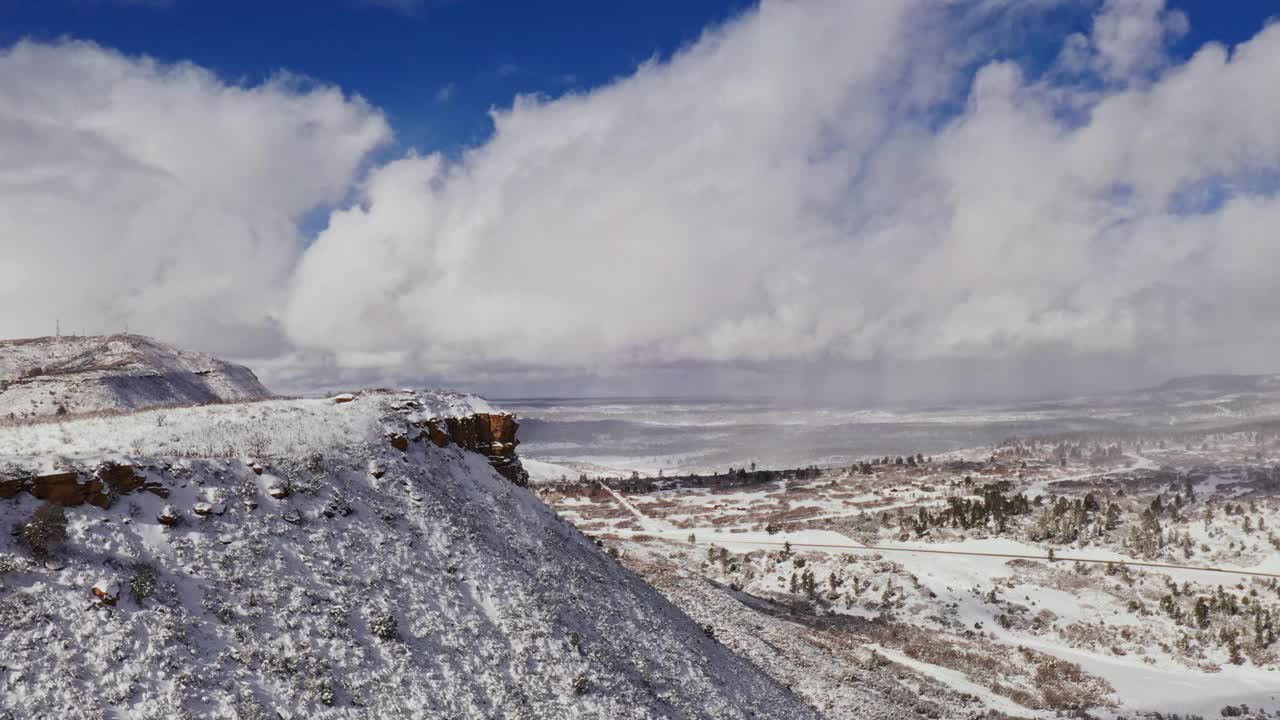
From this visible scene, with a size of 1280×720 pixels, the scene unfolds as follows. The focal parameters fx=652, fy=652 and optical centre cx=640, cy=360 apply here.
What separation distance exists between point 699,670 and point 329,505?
12360mm

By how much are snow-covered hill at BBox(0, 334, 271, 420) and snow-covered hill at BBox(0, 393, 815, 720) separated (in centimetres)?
2595

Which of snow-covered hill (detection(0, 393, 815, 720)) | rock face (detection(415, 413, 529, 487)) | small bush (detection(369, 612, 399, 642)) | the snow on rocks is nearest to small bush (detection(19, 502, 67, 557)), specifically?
snow-covered hill (detection(0, 393, 815, 720))

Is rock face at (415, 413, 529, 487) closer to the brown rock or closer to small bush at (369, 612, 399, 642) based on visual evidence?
small bush at (369, 612, 399, 642)

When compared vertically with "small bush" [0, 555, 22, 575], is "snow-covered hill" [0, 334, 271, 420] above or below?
above

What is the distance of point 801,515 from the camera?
66.0 metres

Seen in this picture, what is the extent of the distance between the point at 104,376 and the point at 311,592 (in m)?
49.4

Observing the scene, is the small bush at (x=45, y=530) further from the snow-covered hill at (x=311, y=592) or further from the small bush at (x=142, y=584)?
the small bush at (x=142, y=584)

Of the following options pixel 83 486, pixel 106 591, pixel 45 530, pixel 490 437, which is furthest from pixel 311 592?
pixel 490 437

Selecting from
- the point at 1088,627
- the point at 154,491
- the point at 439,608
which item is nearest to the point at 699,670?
the point at 439,608

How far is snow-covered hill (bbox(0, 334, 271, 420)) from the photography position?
152 feet

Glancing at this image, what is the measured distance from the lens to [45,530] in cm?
1287

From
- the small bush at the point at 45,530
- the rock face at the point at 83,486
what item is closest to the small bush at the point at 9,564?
the small bush at the point at 45,530

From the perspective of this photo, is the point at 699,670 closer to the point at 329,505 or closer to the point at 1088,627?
the point at 329,505

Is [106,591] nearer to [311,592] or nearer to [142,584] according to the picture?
[142,584]
